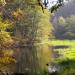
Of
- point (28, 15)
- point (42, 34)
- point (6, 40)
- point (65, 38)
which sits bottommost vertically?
point (65, 38)

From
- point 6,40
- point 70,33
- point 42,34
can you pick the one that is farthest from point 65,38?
point 6,40

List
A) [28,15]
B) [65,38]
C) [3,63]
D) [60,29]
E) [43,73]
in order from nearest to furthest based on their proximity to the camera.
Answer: [43,73] < [3,63] < [28,15] < [65,38] < [60,29]

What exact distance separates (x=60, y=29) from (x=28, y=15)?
6182cm

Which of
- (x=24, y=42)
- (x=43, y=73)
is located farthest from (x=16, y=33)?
(x=43, y=73)

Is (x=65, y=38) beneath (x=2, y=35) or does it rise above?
beneath

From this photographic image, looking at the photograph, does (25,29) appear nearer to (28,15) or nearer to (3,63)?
(28,15)

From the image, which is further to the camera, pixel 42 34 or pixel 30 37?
pixel 42 34

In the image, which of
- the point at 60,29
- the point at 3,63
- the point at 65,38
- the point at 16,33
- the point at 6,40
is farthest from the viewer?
the point at 60,29

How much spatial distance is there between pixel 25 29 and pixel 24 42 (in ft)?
10.8

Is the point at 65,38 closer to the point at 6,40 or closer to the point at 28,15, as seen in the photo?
the point at 28,15

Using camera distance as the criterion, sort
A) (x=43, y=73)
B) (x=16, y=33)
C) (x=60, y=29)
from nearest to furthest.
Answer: (x=43, y=73) → (x=16, y=33) → (x=60, y=29)

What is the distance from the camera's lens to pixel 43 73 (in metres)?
24.7

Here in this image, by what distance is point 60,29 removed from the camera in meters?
132

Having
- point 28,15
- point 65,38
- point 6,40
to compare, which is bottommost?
point 65,38
